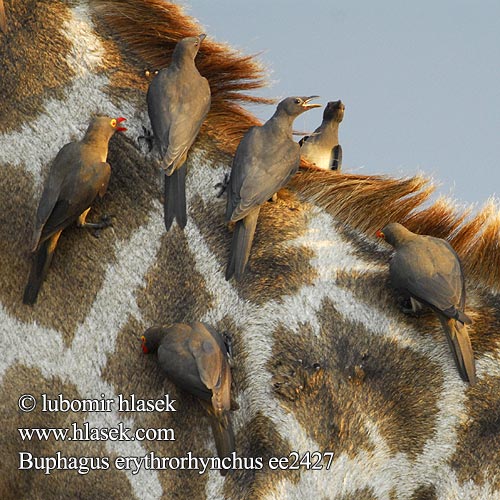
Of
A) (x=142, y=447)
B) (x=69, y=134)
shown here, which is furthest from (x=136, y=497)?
(x=69, y=134)

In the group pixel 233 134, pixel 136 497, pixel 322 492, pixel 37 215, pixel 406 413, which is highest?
pixel 233 134

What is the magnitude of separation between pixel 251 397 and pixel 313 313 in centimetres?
42

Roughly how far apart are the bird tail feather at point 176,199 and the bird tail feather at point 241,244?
26cm

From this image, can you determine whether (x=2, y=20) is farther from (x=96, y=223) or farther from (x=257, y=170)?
(x=257, y=170)

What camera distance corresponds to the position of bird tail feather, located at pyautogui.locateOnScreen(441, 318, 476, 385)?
3916mm

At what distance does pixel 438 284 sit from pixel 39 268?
163 centimetres

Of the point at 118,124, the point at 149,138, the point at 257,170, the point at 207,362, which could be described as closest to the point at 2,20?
the point at 118,124

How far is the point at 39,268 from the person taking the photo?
4.23 metres

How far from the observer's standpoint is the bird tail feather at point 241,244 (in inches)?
164

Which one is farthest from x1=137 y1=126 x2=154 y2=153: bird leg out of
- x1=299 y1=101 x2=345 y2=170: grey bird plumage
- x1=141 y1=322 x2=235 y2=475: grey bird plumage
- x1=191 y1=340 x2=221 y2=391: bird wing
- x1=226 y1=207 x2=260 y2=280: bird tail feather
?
x1=191 y1=340 x2=221 y2=391: bird wing

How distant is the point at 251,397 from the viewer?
402 centimetres

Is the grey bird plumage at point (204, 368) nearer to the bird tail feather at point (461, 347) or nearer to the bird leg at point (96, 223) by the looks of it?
the bird leg at point (96, 223)

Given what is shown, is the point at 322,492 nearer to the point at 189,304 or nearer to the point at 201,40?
the point at 189,304

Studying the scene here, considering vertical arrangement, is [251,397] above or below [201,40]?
below
